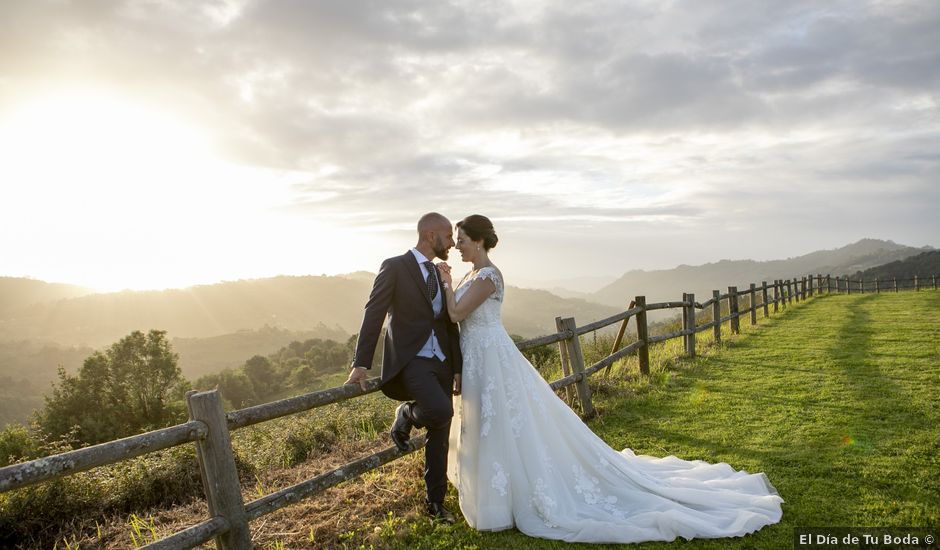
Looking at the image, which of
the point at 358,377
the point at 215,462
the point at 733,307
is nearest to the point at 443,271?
the point at 358,377

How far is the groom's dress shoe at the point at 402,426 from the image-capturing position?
4156mm

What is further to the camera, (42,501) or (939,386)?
(939,386)

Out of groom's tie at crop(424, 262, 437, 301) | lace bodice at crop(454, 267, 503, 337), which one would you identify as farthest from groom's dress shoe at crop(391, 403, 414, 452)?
groom's tie at crop(424, 262, 437, 301)

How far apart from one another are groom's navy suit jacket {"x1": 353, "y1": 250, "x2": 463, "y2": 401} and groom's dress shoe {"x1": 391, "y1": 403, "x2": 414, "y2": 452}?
0.18 m

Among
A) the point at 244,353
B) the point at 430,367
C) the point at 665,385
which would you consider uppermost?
the point at 430,367

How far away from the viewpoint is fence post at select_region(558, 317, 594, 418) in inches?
274

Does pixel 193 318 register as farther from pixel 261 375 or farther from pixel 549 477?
pixel 549 477

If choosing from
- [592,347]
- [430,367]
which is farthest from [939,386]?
[430,367]

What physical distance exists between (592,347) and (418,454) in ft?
28.5

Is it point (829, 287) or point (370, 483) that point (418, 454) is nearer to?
point (370, 483)

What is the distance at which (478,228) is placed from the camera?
14.7ft

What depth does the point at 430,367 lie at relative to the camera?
4004mm

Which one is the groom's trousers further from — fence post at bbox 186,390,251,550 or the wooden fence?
fence post at bbox 186,390,251,550

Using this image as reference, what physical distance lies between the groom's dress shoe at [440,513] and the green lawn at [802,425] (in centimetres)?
7
